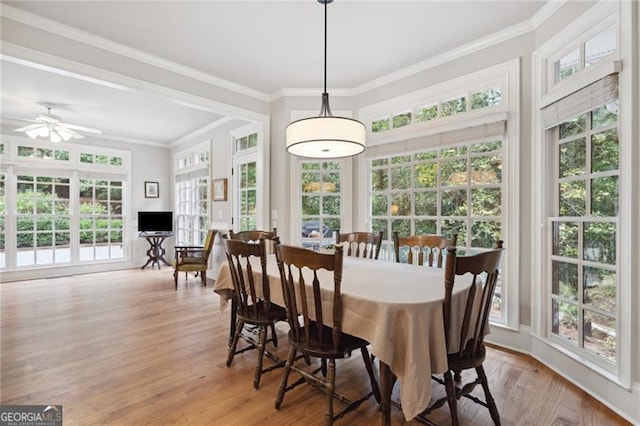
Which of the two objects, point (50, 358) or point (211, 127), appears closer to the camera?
point (50, 358)

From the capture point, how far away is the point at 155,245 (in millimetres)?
6547

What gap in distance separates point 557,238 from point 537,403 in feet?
3.91

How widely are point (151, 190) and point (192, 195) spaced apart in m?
1.22

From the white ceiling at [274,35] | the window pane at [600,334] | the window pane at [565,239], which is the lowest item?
the window pane at [600,334]

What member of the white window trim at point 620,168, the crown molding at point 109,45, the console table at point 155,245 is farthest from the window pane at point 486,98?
the console table at point 155,245

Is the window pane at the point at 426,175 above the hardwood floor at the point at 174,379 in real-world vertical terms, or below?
above

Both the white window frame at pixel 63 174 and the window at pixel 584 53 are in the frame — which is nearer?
the window at pixel 584 53

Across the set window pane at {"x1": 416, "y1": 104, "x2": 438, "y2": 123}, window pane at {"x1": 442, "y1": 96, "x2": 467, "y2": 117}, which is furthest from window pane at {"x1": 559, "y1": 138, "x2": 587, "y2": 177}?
window pane at {"x1": 416, "y1": 104, "x2": 438, "y2": 123}

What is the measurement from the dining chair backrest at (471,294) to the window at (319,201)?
2384 millimetres

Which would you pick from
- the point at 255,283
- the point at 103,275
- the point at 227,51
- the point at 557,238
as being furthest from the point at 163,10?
the point at 103,275

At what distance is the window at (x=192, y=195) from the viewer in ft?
19.2

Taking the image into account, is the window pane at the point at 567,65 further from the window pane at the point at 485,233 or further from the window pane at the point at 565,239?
the window pane at the point at 485,233

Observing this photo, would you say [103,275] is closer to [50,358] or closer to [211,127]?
[211,127]

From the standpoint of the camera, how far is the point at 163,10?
7.97 feet
